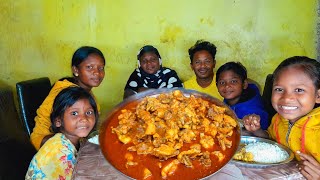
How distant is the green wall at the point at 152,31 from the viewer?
11.7ft

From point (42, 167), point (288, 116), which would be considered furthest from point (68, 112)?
point (288, 116)

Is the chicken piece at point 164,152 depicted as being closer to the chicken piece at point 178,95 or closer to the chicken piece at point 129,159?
the chicken piece at point 129,159

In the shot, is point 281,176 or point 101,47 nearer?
point 281,176

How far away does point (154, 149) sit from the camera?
4.53ft

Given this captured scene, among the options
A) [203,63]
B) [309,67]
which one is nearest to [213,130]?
[309,67]

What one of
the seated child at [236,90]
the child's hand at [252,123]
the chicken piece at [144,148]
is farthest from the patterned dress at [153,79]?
the chicken piece at [144,148]

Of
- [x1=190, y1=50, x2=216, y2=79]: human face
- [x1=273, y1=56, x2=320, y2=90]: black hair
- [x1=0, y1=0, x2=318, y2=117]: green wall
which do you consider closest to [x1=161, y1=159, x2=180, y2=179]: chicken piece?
[x1=273, y1=56, x2=320, y2=90]: black hair

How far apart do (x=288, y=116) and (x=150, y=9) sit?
2.35 meters

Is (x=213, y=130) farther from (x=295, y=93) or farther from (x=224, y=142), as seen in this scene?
(x=295, y=93)

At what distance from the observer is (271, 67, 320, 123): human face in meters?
1.66

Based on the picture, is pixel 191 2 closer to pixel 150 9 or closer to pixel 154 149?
pixel 150 9

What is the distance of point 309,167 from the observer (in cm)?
142

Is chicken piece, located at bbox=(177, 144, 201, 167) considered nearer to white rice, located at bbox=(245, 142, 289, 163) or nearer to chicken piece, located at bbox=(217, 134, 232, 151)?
chicken piece, located at bbox=(217, 134, 232, 151)

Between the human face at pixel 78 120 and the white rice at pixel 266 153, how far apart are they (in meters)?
0.99
